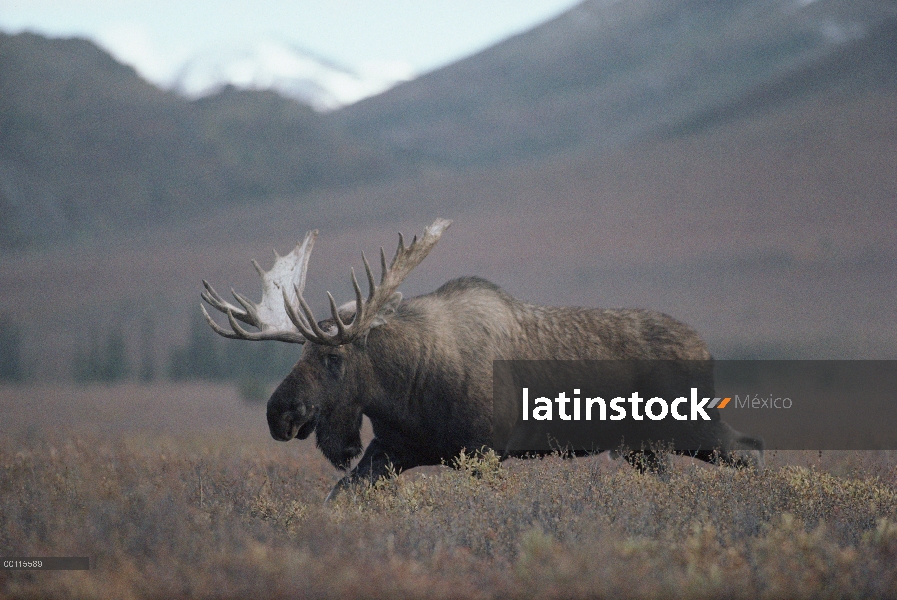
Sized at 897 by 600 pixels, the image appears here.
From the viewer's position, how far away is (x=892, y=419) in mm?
13102

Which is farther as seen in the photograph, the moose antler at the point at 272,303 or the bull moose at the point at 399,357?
the moose antler at the point at 272,303

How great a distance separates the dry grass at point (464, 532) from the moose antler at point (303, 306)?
1.24 metres

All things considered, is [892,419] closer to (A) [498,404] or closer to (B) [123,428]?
(A) [498,404]

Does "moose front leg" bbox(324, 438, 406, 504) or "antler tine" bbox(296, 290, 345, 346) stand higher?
"antler tine" bbox(296, 290, 345, 346)

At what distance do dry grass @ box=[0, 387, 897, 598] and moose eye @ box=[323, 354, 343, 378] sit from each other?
0.94 m

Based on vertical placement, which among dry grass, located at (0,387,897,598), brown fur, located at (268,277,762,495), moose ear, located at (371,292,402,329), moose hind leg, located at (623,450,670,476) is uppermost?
moose ear, located at (371,292,402,329)

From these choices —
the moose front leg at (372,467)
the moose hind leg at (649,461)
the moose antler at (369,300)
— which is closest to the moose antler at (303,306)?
the moose antler at (369,300)

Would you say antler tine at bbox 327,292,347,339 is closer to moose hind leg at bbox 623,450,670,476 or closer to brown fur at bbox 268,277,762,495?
brown fur at bbox 268,277,762,495

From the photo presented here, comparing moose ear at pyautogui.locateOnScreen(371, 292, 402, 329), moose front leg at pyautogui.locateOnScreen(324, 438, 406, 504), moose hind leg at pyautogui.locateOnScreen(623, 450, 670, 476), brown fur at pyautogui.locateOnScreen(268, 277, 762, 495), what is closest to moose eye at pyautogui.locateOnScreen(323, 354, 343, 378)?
brown fur at pyautogui.locateOnScreen(268, 277, 762, 495)

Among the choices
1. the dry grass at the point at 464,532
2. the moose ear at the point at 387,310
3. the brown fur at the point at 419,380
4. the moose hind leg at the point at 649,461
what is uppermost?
the moose ear at the point at 387,310

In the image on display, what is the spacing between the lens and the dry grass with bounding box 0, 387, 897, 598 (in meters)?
4.78

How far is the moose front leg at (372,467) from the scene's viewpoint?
24.4ft

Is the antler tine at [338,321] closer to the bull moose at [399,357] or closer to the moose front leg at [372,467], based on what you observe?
the bull moose at [399,357]

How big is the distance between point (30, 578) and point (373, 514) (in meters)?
2.27
